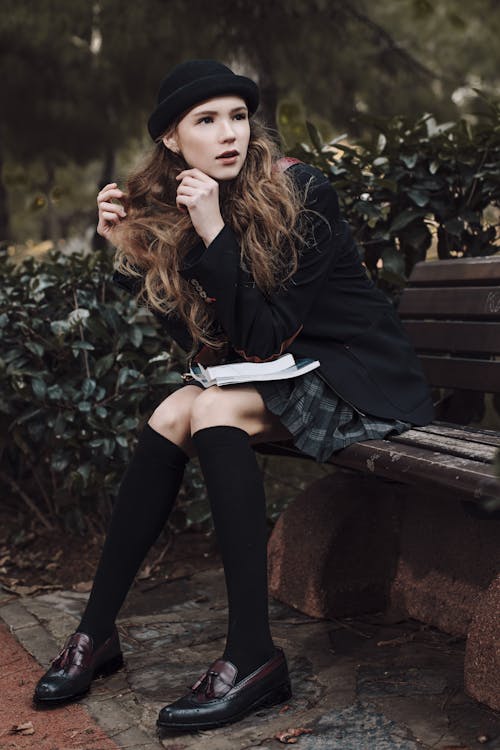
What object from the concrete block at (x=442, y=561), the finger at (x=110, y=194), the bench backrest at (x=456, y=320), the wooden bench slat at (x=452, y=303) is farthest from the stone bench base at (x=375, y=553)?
the finger at (x=110, y=194)

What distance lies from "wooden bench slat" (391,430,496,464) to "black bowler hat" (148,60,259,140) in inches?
38.8

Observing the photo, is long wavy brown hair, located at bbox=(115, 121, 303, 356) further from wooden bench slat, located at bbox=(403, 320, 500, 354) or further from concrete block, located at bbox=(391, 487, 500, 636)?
concrete block, located at bbox=(391, 487, 500, 636)

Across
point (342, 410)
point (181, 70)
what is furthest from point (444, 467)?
point (181, 70)

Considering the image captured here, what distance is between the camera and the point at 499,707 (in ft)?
7.34

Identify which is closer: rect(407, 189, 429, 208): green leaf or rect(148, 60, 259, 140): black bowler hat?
rect(148, 60, 259, 140): black bowler hat

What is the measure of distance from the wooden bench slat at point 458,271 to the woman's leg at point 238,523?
964 millimetres

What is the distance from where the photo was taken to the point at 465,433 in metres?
2.59

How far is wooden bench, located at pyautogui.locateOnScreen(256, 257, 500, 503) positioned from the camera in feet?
7.24

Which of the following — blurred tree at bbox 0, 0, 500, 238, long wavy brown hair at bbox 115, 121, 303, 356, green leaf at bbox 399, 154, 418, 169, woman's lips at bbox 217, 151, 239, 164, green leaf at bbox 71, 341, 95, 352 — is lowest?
green leaf at bbox 71, 341, 95, 352

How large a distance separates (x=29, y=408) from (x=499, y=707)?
2071 mm

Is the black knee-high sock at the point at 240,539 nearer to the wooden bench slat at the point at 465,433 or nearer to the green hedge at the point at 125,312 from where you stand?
the wooden bench slat at the point at 465,433

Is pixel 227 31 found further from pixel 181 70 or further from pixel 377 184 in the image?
pixel 181 70

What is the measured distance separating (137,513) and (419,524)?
0.87 metres

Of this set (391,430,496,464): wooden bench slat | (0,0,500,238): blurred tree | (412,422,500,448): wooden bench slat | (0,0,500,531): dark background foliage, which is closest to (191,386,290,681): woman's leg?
(391,430,496,464): wooden bench slat
